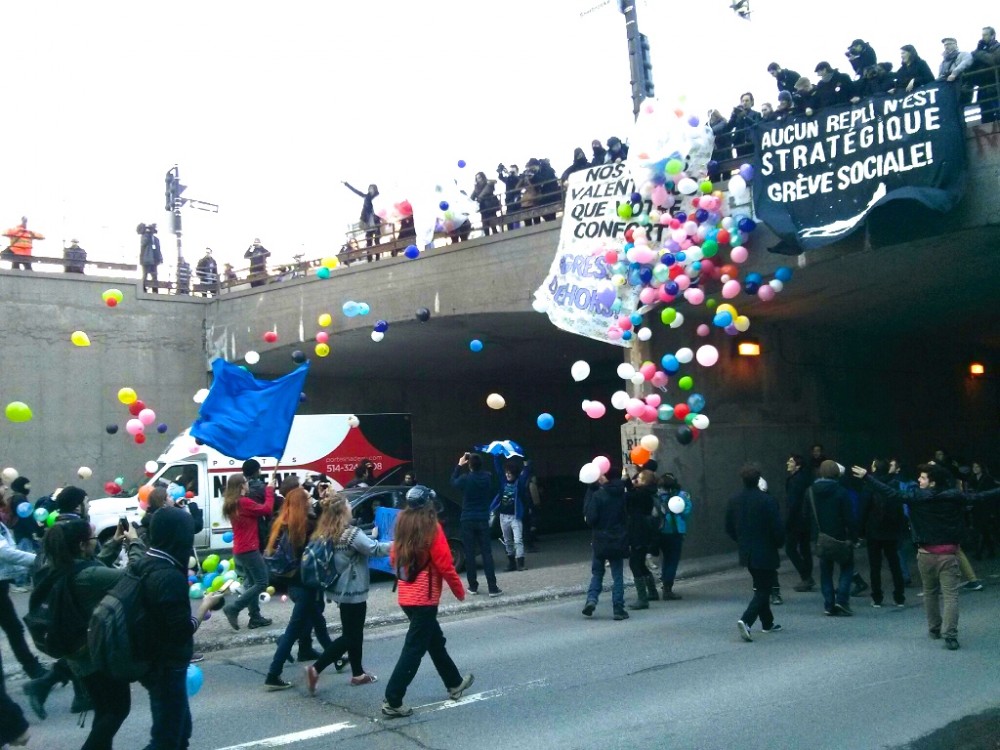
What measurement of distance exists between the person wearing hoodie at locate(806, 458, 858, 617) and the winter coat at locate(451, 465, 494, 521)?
13.4 feet

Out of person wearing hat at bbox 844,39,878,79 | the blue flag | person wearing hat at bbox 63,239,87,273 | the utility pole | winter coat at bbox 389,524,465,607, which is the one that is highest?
the utility pole

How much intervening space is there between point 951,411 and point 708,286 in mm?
11295

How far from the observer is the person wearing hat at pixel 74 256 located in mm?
18828

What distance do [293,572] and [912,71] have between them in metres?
9.99

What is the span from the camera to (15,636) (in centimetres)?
764

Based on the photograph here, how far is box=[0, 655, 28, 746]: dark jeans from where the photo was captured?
510 cm

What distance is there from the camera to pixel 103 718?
190 inches

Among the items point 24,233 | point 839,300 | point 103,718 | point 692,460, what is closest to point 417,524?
point 103,718

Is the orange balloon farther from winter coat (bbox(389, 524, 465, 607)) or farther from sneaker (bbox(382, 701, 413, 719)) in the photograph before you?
sneaker (bbox(382, 701, 413, 719))

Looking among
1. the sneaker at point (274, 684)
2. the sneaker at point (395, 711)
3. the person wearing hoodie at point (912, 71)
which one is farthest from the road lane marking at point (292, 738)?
the person wearing hoodie at point (912, 71)

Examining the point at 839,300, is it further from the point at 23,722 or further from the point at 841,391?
the point at 23,722

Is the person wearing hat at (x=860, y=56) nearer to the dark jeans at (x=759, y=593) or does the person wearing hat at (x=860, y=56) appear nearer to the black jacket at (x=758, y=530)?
the black jacket at (x=758, y=530)

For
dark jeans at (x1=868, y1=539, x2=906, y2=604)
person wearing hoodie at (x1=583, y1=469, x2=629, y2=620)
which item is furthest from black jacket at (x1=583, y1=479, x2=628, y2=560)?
dark jeans at (x1=868, y1=539, x2=906, y2=604)

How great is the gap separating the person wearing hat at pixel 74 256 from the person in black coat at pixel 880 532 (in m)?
15.6
